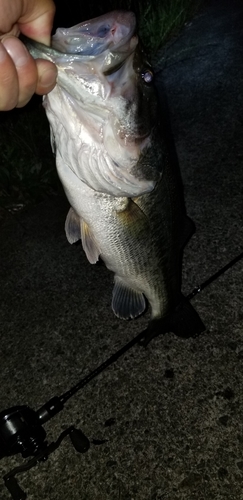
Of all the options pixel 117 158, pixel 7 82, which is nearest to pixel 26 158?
pixel 117 158

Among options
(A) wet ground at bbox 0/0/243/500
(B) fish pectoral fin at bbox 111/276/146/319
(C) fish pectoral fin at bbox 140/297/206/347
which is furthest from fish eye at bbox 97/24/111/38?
(A) wet ground at bbox 0/0/243/500

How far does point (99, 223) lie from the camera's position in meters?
1.96

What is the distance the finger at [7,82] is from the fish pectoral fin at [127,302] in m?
1.15

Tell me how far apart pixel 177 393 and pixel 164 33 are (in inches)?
224

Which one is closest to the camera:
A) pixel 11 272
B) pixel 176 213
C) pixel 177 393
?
pixel 176 213

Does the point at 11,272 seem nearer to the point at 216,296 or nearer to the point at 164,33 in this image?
the point at 216,296

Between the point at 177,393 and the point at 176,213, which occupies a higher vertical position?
the point at 176,213

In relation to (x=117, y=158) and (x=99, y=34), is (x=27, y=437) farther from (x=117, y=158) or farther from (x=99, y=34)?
(x=99, y=34)

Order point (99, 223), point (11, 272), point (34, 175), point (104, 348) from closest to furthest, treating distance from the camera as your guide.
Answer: point (99, 223) < point (104, 348) < point (11, 272) < point (34, 175)

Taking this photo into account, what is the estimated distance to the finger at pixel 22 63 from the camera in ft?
4.41

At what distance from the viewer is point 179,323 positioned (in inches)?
98.5

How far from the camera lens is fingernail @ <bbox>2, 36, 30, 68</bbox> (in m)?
1.34

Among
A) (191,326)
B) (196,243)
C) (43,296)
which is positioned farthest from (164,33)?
(191,326)

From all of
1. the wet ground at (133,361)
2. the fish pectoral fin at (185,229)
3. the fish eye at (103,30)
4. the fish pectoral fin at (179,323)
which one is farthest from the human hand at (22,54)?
the wet ground at (133,361)
